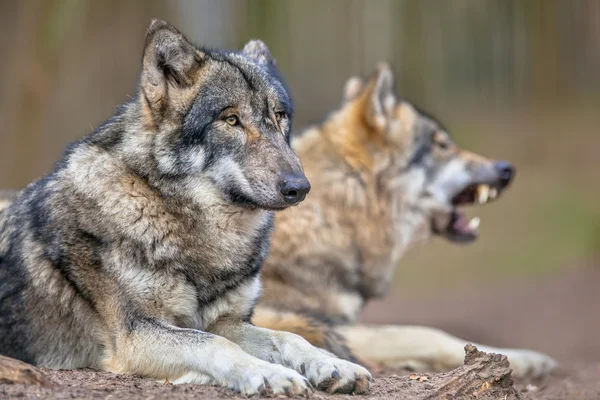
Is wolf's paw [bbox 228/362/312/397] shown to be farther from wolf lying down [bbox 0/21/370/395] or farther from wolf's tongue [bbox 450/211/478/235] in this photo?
wolf's tongue [bbox 450/211/478/235]

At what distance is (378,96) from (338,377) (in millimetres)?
3864

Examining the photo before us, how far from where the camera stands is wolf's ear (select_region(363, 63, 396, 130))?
22.8 ft

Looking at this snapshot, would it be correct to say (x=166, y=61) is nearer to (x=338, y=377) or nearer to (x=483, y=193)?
(x=338, y=377)

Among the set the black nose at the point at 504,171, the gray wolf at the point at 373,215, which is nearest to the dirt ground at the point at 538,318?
the gray wolf at the point at 373,215

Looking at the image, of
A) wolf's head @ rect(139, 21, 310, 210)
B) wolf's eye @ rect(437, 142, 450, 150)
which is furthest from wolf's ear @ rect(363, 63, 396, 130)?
wolf's head @ rect(139, 21, 310, 210)

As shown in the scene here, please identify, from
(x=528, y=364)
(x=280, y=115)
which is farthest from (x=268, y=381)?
(x=528, y=364)

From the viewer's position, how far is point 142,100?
4191 mm

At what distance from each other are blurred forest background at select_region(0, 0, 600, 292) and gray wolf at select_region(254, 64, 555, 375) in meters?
4.81

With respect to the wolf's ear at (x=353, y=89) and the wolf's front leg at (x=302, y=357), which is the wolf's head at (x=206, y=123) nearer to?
the wolf's front leg at (x=302, y=357)

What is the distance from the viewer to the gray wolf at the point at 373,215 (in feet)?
19.6

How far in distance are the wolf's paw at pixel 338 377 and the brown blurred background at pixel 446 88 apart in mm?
5875

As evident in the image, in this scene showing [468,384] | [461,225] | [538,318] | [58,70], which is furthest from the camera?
[58,70]

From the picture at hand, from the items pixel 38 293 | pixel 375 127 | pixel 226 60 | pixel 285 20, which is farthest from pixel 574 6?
pixel 38 293

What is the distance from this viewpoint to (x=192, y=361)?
365cm
